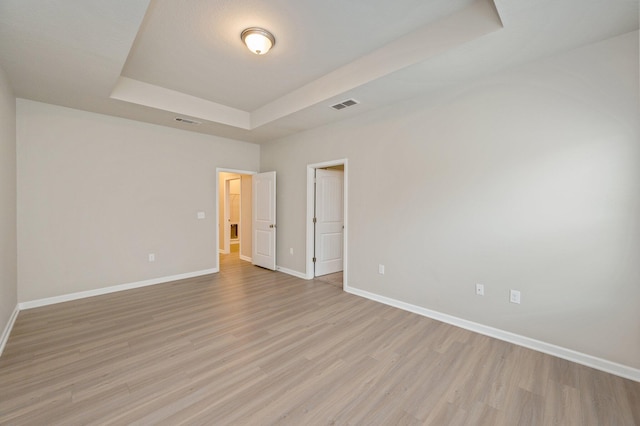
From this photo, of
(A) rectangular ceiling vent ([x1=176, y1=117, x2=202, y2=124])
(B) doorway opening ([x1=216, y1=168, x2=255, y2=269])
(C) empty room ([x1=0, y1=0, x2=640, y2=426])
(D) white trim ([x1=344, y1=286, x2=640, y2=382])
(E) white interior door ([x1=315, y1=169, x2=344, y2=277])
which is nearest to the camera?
(C) empty room ([x1=0, y1=0, x2=640, y2=426])

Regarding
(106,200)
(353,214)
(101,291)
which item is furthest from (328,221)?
(101,291)

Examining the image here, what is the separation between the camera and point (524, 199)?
2.62 m

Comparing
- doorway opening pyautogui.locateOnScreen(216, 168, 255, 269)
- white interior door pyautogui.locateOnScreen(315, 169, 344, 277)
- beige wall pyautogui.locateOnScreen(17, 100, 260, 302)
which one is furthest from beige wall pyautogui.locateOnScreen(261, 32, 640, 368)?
beige wall pyautogui.locateOnScreen(17, 100, 260, 302)

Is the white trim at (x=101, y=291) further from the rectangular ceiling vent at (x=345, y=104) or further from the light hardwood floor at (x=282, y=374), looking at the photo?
the rectangular ceiling vent at (x=345, y=104)

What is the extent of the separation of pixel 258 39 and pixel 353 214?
2.59m

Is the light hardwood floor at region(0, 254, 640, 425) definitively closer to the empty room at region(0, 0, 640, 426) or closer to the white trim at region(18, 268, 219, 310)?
the empty room at region(0, 0, 640, 426)

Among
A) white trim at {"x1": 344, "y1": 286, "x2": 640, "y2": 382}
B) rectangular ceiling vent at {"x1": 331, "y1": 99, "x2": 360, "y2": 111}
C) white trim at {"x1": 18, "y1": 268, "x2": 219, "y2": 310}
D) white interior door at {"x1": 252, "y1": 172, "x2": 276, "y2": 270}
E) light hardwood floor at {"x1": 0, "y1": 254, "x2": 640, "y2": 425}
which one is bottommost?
light hardwood floor at {"x1": 0, "y1": 254, "x2": 640, "y2": 425}

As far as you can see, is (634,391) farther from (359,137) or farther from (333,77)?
(333,77)

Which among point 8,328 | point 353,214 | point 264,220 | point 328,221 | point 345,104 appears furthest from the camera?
point 264,220

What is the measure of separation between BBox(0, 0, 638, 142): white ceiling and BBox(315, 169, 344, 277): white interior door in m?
1.57

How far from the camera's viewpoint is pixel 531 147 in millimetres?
2582

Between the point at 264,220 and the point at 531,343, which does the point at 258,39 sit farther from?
the point at 531,343

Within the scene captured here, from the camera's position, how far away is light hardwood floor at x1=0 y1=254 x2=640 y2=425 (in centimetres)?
177

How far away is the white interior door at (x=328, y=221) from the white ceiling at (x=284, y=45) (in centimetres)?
157
